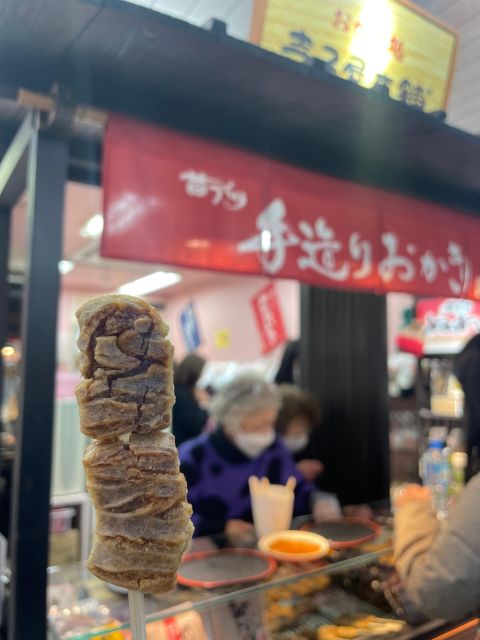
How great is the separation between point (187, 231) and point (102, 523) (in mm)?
1666

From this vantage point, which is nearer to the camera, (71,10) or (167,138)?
(71,10)

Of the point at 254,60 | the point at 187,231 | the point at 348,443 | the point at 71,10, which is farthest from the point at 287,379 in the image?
the point at 71,10

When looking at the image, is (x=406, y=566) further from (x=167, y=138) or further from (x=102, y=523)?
(x=167, y=138)

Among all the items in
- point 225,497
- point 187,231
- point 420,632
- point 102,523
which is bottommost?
point 420,632

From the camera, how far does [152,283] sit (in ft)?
36.9

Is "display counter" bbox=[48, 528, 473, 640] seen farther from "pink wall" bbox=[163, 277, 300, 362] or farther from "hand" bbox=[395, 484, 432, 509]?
"pink wall" bbox=[163, 277, 300, 362]

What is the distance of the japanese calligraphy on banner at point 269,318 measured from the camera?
8.88 meters

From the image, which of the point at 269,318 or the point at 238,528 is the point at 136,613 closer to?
the point at 238,528

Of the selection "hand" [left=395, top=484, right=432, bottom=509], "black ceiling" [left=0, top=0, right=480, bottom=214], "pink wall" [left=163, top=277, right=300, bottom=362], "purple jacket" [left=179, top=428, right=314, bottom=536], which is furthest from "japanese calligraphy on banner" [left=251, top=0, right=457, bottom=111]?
"pink wall" [left=163, top=277, right=300, bottom=362]

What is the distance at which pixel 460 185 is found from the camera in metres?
3.22

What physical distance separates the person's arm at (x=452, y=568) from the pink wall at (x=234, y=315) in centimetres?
737

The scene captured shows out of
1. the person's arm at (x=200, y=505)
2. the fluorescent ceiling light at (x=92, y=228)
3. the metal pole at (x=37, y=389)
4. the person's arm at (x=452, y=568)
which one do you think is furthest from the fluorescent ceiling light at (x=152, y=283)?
the person's arm at (x=452, y=568)

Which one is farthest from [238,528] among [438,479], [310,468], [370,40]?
[370,40]

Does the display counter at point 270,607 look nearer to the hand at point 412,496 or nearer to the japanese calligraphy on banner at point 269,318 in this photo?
the hand at point 412,496
